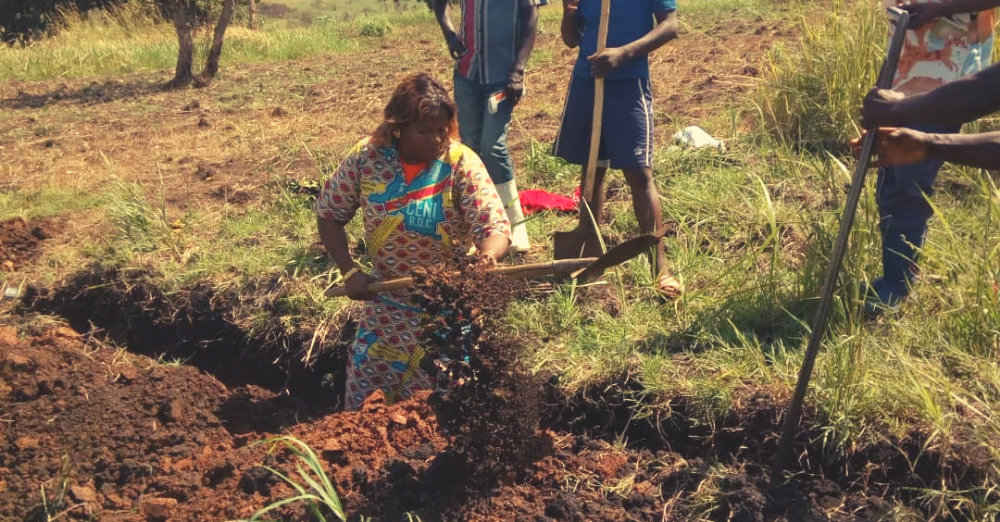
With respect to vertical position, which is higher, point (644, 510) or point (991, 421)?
point (991, 421)

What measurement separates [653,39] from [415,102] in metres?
1.29

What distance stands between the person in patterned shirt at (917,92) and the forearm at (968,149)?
726mm

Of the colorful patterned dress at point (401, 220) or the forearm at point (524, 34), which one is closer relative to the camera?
the colorful patterned dress at point (401, 220)

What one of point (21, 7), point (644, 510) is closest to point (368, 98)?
point (644, 510)

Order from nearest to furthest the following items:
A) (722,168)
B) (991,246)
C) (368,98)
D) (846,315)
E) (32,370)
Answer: (846,315)
(991,246)
(32,370)
(722,168)
(368,98)

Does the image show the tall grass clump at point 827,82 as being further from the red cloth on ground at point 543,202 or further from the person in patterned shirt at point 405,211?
the person in patterned shirt at point 405,211

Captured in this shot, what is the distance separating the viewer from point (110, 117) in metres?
8.77

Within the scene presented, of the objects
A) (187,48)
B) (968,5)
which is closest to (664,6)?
(968,5)

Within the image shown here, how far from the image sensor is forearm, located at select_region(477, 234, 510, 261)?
3.30 meters

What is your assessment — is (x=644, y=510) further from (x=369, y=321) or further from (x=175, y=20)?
(x=175, y=20)

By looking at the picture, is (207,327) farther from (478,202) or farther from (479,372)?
(479,372)

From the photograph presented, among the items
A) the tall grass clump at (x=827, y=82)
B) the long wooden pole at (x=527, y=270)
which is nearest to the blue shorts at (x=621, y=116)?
the long wooden pole at (x=527, y=270)

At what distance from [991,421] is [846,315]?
2.52ft

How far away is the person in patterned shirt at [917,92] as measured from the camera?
348cm
